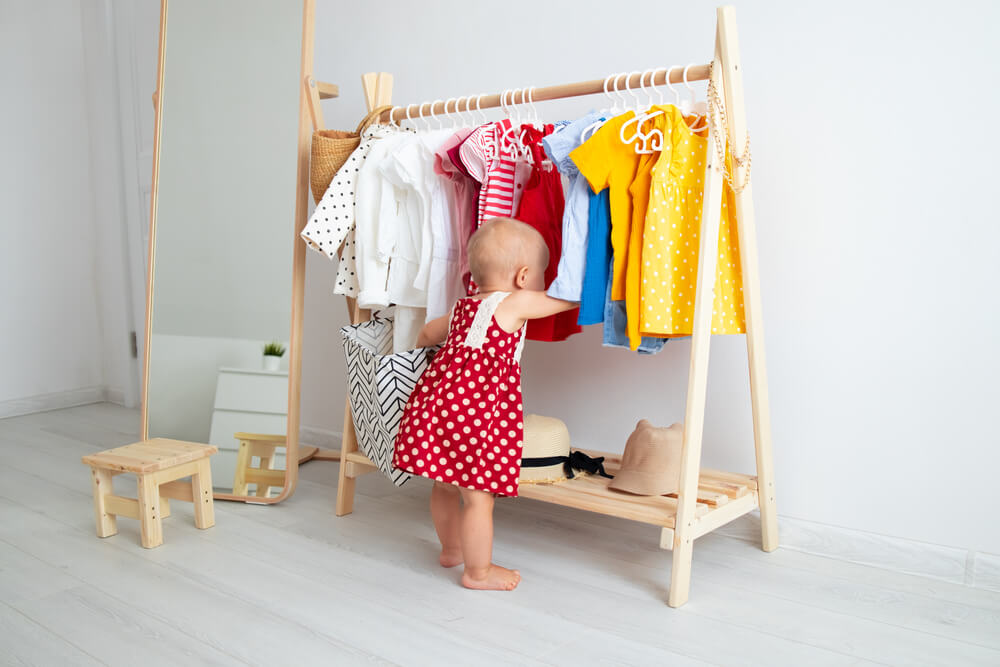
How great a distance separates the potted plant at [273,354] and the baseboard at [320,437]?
66 centimetres

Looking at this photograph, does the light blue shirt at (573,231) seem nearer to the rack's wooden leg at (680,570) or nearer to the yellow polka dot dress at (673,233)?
Answer: the yellow polka dot dress at (673,233)

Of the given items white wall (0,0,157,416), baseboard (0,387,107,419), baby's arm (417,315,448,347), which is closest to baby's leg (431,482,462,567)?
baby's arm (417,315,448,347)

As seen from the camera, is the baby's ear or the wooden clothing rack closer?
the wooden clothing rack

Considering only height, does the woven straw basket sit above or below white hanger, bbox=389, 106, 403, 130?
below

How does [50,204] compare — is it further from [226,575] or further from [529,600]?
[529,600]

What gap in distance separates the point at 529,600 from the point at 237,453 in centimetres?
131

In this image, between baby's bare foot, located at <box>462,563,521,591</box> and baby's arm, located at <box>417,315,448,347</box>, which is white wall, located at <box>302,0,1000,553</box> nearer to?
baby's arm, located at <box>417,315,448,347</box>

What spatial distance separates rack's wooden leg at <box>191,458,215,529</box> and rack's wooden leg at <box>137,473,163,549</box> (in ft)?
0.46

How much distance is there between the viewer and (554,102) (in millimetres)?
2543

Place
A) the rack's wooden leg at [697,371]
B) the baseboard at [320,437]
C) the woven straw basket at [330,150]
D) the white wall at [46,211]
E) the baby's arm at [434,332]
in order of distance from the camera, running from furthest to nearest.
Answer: the white wall at [46,211] → the baseboard at [320,437] → the woven straw basket at [330,150] → the baby's arm at [434,332] → the rack's wooden leg at [697,371]

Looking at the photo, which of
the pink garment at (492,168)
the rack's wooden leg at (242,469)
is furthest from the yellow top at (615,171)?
the rack's wooden leg at (242,469)

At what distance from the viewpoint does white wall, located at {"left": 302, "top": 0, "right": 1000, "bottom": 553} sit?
1.90 meters

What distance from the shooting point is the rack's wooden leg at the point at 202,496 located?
235cm

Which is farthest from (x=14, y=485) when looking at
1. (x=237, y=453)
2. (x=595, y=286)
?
(x=595, y=286)
